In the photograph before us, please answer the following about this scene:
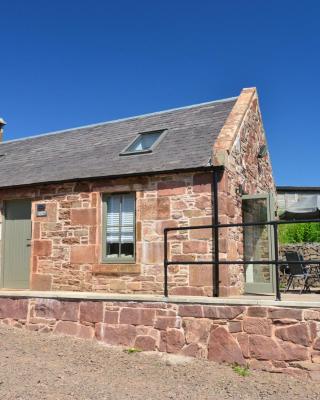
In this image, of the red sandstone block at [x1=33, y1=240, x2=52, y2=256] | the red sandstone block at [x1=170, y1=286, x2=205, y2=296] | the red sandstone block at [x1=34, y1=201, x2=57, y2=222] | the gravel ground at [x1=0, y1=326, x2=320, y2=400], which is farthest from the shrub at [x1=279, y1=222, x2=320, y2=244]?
the gravel ground at [x1=0, y1=326, x2=320, y2=400]

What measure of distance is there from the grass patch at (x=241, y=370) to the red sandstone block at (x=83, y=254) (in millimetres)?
4265

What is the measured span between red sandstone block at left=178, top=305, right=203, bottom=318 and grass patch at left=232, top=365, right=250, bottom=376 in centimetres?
88

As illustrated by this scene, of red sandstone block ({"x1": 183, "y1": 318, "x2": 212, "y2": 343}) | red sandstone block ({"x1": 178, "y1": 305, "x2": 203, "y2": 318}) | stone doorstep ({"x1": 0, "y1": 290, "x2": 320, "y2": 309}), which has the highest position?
stone doorstep ({"x1": 0, "y1": 290, "x2": 320, "y2": 309})

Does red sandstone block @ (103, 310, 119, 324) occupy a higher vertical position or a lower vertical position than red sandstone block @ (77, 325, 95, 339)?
higher

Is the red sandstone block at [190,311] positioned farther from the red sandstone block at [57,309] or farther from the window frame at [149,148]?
the window frame at [149,148]

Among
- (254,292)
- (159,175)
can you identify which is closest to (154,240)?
(159,175)

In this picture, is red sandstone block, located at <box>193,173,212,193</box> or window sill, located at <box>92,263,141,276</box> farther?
window sill, located at <box>92,263,141,276</box>

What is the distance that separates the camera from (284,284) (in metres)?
11.9

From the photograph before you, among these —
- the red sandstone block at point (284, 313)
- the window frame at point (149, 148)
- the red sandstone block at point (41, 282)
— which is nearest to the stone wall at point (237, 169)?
the window frame at point (149, 148)

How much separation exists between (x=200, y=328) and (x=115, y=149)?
571 cm

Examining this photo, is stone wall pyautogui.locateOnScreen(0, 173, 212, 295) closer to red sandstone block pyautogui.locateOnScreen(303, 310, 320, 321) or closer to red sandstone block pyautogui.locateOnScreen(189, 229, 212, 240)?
red sandstone block pyautogui.locateOnScreen(189, 229, 212, 240)

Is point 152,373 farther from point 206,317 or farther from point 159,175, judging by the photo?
point 159,175

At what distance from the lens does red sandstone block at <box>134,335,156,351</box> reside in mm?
7328

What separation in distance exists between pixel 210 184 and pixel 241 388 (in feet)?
13.5
